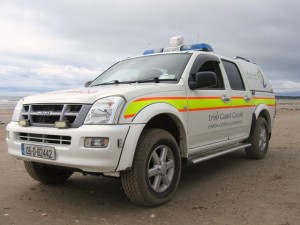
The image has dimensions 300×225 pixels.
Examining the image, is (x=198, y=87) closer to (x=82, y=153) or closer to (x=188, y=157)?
(x=188, y=157)

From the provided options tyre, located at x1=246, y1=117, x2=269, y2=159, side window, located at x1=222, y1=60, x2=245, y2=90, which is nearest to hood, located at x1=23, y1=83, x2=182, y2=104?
→ side window, located at x1=222, y1=60, x2=245, y2=90

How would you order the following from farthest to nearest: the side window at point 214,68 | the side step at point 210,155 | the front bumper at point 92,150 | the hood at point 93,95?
the side window at point 214,68 → the side step at point 210,155 → the hood at point 93,95 → the front bumper at point 92,150

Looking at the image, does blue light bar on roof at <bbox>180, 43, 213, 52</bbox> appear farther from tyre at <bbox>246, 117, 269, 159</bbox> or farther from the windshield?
tyre at <bbox>246, 117, 269, 159</bbox>

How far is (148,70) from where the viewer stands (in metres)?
5.12

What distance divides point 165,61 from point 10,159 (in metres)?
3.73

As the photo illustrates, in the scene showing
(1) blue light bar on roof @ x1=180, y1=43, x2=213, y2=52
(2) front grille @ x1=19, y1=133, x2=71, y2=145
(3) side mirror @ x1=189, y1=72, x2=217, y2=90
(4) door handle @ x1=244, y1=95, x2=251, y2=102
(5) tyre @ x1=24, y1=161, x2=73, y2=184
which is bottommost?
(5) tyre @ x1=24, y1=161, x2=73, y2=184

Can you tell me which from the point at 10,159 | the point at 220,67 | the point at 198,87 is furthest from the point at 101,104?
the point at 10,159

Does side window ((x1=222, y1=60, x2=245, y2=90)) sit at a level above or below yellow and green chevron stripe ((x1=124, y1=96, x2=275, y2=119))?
above

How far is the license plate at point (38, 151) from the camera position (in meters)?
3.85

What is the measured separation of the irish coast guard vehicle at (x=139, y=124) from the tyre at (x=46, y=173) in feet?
0.04

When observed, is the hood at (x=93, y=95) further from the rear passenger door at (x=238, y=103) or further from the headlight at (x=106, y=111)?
the rear passenger door at (x=238, y=103)

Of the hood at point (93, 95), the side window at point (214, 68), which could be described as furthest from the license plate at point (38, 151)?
the side window at point (214, 68)

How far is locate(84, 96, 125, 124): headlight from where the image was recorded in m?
3.69

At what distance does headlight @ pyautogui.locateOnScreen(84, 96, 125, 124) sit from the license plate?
0.52 m
